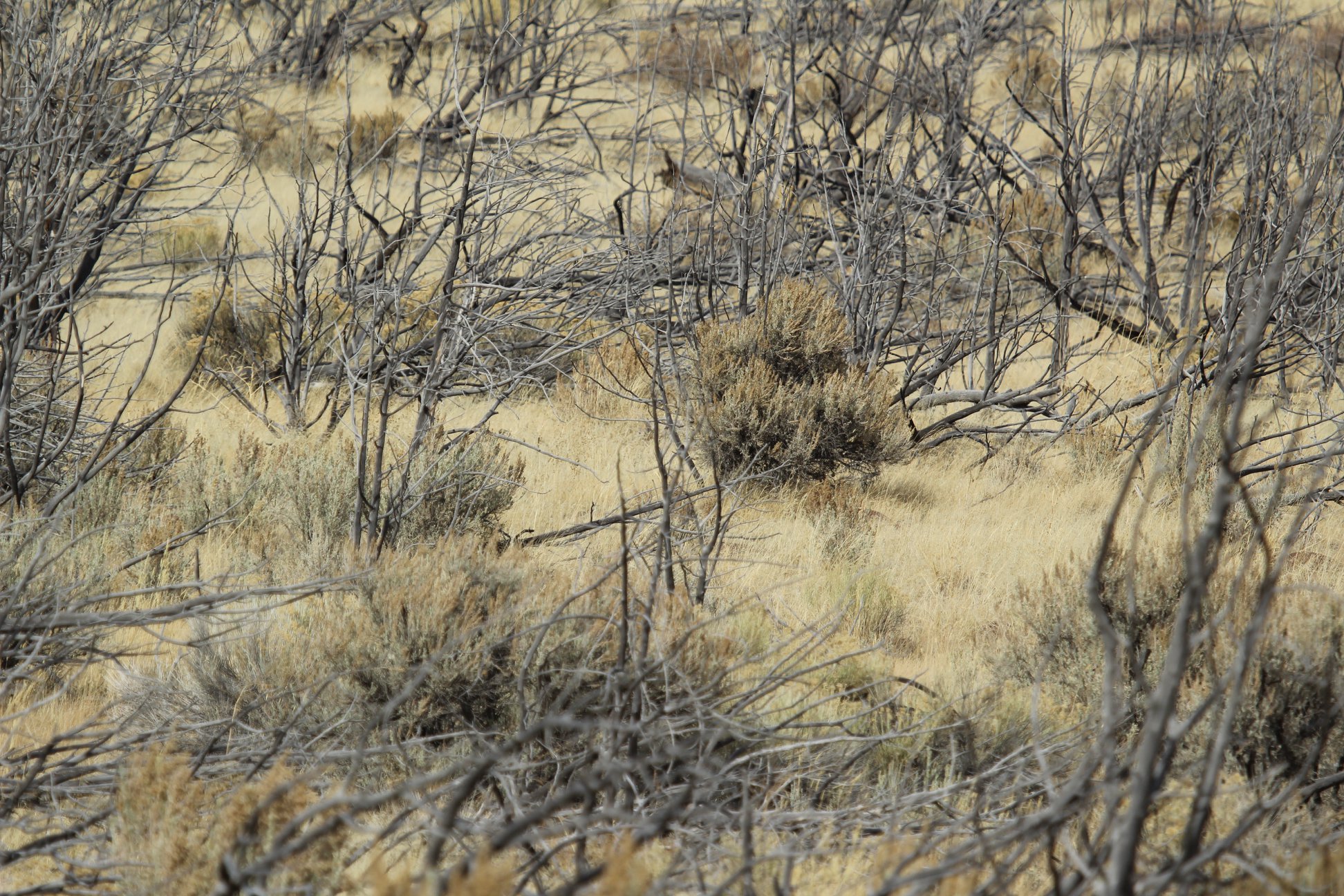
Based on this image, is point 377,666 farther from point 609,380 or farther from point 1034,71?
point 1034,71

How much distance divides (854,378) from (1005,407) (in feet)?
4.74

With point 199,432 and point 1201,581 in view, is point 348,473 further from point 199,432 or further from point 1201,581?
point 1201,581

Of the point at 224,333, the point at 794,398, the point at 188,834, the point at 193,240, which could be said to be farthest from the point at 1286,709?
the point at 193,240

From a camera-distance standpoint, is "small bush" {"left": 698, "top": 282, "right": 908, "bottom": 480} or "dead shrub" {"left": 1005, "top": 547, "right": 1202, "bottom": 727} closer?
"dead shrub" {"left": 1005, "top": 547, "right": 1202, "bottom": 727}

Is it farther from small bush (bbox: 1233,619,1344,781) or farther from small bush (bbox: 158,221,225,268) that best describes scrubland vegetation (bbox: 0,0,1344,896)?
small bush (bbox: 158,221,225,268)

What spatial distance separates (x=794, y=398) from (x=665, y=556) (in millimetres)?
2143

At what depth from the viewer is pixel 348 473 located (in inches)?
191

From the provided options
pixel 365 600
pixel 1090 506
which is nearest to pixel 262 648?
pixel 365 600

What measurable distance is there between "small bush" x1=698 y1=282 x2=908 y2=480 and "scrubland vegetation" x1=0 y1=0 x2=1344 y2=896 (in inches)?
1.2

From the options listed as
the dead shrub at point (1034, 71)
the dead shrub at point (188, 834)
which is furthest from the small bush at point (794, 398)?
the dead shrub at point (1034, 71)

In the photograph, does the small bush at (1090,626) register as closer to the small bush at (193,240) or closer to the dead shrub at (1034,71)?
the small bush at (193,240)

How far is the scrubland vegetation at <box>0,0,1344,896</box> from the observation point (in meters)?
2.24

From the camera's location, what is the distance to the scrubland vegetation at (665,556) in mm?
2242

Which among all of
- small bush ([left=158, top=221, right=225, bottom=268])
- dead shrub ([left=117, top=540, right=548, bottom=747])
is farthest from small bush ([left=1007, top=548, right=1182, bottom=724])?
small bush ([left=158, top=221, right=225, bottom=268])
